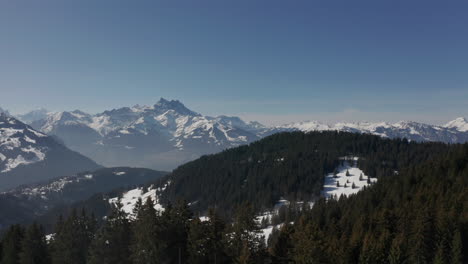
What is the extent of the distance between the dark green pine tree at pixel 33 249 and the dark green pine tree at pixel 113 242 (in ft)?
42.5

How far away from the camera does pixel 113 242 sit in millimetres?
57562

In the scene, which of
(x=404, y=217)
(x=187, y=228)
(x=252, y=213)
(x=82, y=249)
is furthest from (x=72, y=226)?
(x=404, y=217)

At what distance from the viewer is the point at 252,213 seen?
4916cm

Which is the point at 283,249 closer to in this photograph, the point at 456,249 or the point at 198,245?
the point at 198,245

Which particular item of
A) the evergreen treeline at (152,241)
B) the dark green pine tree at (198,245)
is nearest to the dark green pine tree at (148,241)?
the evergreen treeline at (152,241)

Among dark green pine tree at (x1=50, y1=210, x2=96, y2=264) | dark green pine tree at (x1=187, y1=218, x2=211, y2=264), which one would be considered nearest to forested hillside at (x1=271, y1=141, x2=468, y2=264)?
dark green pine tree at (x1=187, y1=218, x2=211, y2=264)

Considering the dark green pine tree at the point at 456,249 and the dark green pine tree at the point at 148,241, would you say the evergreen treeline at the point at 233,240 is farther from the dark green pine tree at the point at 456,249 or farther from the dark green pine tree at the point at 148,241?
the dark green pine tree at the point at 148,241

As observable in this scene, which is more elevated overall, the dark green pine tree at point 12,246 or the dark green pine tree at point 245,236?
the dark green pine tree at point 245,236

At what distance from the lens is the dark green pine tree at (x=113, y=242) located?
5609 cm

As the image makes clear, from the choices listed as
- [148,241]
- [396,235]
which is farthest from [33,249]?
[396,235]

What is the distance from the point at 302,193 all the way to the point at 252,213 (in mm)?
152354

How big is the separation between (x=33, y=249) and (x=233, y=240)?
136 feet

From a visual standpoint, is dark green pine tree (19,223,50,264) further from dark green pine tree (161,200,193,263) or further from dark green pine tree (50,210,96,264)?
dark green pine tree (161,200,193,263)

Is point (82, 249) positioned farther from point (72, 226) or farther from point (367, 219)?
point (367, 219)
